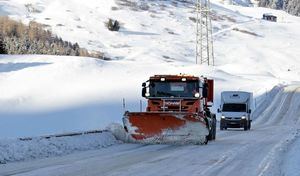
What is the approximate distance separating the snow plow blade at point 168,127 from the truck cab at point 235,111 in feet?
59.2

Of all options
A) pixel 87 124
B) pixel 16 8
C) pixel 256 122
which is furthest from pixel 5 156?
pixel 16 8

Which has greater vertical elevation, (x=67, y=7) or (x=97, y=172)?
(x=67, y=7)

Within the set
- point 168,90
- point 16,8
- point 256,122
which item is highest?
point 16,8

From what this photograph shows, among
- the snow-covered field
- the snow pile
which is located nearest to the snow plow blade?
the snow-covered field

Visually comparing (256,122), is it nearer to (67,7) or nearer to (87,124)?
(87,124)

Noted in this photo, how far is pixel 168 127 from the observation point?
22.4 m

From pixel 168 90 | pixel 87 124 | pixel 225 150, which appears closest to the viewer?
pixel 225 150

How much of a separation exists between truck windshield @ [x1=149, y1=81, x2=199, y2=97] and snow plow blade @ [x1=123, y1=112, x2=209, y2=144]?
5.02 feet

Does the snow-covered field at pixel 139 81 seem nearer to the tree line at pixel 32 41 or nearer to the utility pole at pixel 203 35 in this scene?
the utility pole at pixel 203 35

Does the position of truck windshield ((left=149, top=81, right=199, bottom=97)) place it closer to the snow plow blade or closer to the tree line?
the snow plow blade

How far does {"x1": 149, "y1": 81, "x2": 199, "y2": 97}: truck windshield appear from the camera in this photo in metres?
23.8

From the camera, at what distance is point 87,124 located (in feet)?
123

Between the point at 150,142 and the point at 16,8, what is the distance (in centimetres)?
11354

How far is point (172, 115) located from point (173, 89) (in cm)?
181
